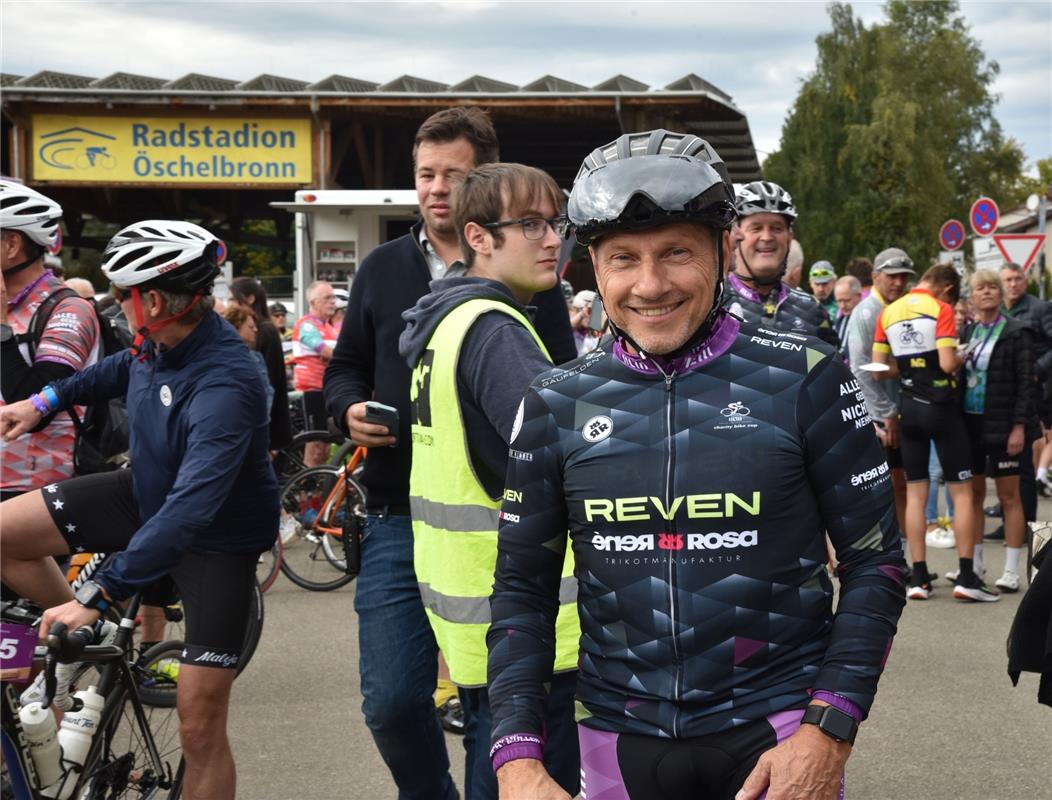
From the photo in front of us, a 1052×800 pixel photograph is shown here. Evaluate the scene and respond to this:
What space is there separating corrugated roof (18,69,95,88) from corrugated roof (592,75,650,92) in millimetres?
10283

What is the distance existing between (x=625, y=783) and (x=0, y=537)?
10.7 feet

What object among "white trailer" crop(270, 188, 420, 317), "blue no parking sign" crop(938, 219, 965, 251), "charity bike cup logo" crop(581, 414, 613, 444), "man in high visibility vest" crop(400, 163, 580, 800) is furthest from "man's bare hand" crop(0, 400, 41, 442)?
"blue no parking sign" crop(938, 219, 965, 251)

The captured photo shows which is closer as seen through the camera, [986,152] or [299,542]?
[299,542]

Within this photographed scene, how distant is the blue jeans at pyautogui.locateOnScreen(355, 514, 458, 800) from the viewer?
12.9 feet

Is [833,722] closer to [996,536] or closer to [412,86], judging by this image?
[996,536]

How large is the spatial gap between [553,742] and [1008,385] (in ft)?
23.8

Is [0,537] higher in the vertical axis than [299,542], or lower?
higher

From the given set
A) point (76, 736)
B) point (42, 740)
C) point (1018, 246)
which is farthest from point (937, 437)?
point (1018, 246)

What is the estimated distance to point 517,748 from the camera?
7.82ft

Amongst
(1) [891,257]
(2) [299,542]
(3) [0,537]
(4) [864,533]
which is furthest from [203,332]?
(1) [891,257]


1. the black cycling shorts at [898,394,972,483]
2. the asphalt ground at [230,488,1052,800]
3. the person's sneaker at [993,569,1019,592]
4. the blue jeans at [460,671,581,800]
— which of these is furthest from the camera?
the person's sneaker at [993,569,1019,592]

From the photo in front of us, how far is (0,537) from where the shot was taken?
4.92 metres

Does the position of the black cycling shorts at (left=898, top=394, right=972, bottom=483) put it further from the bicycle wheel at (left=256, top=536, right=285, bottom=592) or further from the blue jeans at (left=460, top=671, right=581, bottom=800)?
the blue jeans at (left=460, top=671, right=581, bottom=800)

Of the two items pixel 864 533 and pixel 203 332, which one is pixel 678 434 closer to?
pixel 864 533
